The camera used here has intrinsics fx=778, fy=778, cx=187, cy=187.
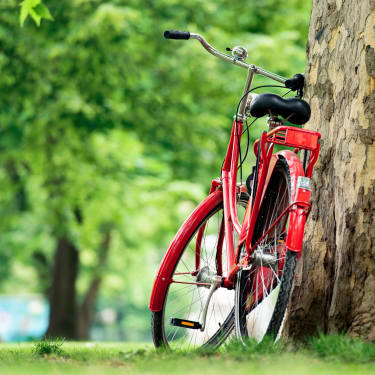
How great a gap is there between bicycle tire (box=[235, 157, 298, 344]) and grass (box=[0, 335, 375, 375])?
237 mm

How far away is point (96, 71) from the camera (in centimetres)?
1104

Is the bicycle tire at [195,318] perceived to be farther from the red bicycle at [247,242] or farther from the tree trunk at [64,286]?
the tree trunk at [64,286]

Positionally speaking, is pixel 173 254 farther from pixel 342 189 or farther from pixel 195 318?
pixel 342 189

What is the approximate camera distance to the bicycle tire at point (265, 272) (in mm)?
4195

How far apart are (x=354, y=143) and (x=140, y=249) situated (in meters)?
18.1

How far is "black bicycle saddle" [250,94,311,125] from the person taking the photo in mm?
4117

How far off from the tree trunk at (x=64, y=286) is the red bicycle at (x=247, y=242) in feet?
33.6

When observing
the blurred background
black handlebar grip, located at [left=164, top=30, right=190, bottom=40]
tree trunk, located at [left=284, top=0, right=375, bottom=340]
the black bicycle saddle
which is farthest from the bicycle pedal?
the blurred background

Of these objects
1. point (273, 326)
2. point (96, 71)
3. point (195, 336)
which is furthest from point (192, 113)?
point (273, 326)

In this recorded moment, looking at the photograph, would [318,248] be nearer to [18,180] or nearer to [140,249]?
[18,180]

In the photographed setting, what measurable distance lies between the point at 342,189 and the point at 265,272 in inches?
25.3

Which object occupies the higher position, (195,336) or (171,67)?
(171,67)

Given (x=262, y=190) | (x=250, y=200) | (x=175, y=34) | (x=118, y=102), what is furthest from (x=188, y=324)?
(x=118, y=102)

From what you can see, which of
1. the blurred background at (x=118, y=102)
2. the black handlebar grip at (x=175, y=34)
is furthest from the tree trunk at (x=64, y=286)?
the black handlebar grip at (x=175, y=34)
